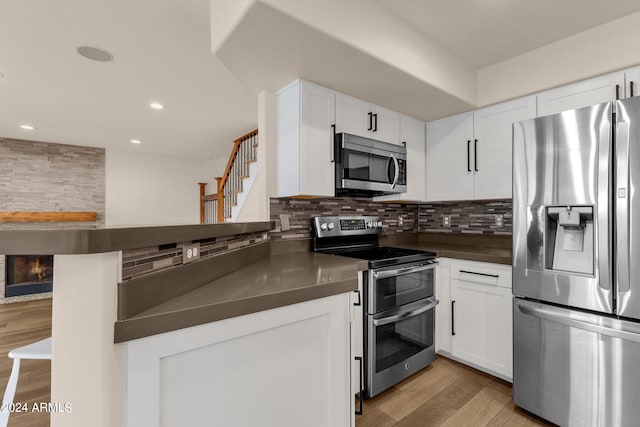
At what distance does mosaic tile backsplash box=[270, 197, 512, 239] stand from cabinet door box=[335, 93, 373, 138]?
24.5 inches

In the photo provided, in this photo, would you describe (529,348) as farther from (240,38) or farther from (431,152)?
(240,38)

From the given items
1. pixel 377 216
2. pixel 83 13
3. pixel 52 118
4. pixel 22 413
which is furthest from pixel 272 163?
pixel 52 118

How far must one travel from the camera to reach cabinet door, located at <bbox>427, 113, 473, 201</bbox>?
8.80ft

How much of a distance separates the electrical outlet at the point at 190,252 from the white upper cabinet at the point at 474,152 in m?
2.34

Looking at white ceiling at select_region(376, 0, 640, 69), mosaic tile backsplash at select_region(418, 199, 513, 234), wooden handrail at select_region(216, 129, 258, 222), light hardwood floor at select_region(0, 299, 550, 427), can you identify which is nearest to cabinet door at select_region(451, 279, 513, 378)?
light hardwood floor at select_region(0, 299, 550, 427)

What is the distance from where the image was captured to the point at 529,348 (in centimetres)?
177

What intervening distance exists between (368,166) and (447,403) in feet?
5.58

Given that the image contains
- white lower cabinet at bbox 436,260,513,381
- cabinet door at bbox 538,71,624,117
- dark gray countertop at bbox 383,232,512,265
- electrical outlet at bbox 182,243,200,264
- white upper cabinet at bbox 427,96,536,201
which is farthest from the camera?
white upper cabinet at bbox 427,96,536,201

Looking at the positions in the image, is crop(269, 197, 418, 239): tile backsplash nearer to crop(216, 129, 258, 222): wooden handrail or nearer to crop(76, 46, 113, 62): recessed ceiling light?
crop(76, 46, 113, 62): recessed ceiling light

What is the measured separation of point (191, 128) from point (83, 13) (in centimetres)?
257

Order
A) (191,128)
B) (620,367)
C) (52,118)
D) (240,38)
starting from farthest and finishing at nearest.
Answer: (191,128)
(52,118)
(240,38)
(620,367)

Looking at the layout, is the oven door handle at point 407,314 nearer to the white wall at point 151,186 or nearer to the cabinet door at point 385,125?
the cabinet door at point 385,125

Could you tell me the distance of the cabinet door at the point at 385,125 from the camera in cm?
250

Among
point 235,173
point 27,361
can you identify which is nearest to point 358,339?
point 27,361
